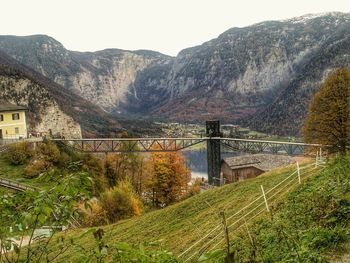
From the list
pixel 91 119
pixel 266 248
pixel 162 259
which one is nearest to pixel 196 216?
pixel 266 248

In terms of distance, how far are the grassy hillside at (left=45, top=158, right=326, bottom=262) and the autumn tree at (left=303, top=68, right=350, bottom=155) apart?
37.0ft

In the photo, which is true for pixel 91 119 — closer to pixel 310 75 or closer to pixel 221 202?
pixel 310 75

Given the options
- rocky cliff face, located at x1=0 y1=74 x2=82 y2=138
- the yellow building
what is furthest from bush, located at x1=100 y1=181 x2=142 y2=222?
rocky cliff face, located at x1=0 y1=74 x2=82 y2=138

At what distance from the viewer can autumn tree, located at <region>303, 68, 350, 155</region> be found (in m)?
30.4

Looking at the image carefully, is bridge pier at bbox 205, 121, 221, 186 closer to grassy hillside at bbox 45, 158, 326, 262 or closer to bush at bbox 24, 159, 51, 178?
bush at bbox 24, 159, 51, 178

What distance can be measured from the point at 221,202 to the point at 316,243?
1295 centimetres

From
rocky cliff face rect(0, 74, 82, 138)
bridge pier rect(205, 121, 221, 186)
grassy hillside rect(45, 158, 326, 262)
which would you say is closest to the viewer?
grassy hillside rect(45, 158, 326, 262)

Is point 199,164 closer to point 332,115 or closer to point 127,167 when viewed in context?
point 127,167

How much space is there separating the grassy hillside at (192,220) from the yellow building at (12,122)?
38.5 meters

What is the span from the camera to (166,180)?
49.9m

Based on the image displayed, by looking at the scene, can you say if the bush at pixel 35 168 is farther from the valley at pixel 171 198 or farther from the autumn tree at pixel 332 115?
the autumn tree at pixel 332 115

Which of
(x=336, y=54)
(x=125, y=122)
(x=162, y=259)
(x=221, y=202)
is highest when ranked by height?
(x=336, y=54)

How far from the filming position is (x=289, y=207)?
11.5 m

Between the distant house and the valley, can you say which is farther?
the distant house
